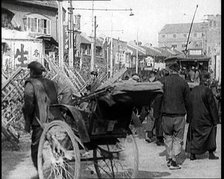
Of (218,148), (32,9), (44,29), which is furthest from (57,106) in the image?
Result: (44,29)

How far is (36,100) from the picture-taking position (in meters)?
5.14

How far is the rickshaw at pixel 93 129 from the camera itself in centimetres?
453

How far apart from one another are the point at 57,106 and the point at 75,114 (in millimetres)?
376

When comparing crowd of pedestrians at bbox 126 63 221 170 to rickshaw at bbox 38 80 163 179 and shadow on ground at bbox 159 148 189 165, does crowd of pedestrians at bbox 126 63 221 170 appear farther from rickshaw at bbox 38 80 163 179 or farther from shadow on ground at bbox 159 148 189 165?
rickshaw at bbox 38 80 163 179

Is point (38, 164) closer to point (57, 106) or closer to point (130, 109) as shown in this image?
point (57, 106)

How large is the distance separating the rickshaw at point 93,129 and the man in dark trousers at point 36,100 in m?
0.12

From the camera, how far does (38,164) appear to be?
496 centimetres

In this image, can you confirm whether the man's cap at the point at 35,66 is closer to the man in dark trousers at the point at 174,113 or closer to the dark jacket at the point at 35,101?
the dark jacket at the point at 35,101

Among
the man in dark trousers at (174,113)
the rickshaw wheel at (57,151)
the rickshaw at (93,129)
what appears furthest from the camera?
the man in dark trousers at (174,113)

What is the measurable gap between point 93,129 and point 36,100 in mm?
849

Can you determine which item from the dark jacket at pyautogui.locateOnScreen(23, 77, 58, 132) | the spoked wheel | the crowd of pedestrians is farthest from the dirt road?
the dark jacket at pyautogui.locateOnScreen(23, 77, 58, 132)

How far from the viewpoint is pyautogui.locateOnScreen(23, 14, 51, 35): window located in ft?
115

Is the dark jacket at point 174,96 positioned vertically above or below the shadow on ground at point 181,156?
above

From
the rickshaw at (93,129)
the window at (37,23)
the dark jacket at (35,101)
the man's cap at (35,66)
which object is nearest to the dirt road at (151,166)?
the rickshaw at (93,129)
